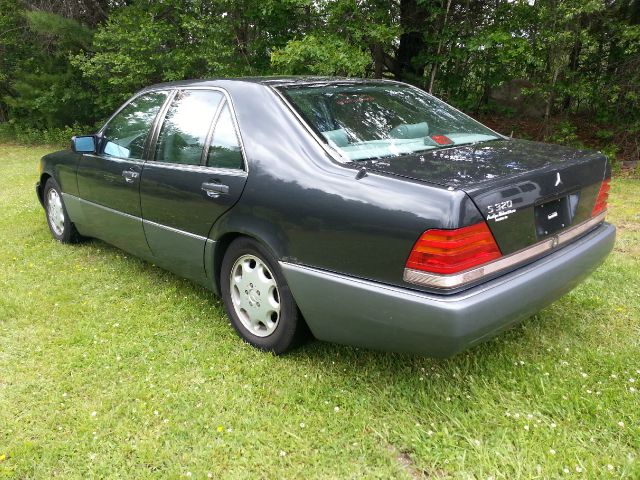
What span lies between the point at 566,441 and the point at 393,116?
1937mm

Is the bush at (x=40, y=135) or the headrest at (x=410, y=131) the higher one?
the headrest at (x=410, y=131)

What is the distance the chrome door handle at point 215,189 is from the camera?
118 inches

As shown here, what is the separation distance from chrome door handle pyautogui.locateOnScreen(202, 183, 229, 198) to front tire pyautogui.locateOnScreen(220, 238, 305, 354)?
292 millimetres

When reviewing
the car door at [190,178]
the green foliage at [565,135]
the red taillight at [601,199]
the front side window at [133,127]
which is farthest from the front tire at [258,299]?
the green foliage at [565,135]

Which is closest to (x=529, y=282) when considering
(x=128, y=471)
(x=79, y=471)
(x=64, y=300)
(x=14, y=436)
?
(x=128, y=471)

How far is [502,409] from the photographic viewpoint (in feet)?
8.16

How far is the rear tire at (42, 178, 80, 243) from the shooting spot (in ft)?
16.7

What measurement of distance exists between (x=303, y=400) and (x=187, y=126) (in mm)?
1926

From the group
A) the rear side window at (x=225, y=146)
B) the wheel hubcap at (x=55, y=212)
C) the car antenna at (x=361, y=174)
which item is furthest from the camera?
the wheel hubcap at (x=55, y=212)

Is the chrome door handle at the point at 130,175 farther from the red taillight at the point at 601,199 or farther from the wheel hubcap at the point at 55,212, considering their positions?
the red taillight at the point at 601,199

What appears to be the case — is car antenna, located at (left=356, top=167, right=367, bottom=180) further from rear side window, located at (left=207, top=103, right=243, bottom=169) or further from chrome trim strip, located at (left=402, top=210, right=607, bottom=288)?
rear side window, located at (left=207, top=103, right=243, bottom=169)

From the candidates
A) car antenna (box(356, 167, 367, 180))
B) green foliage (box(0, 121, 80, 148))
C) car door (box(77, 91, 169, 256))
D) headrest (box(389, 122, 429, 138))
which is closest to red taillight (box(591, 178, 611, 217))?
headrest (box(389, 122, 429, 138))

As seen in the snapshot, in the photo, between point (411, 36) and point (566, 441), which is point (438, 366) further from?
point (411, 36)

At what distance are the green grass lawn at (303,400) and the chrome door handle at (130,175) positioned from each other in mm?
904
